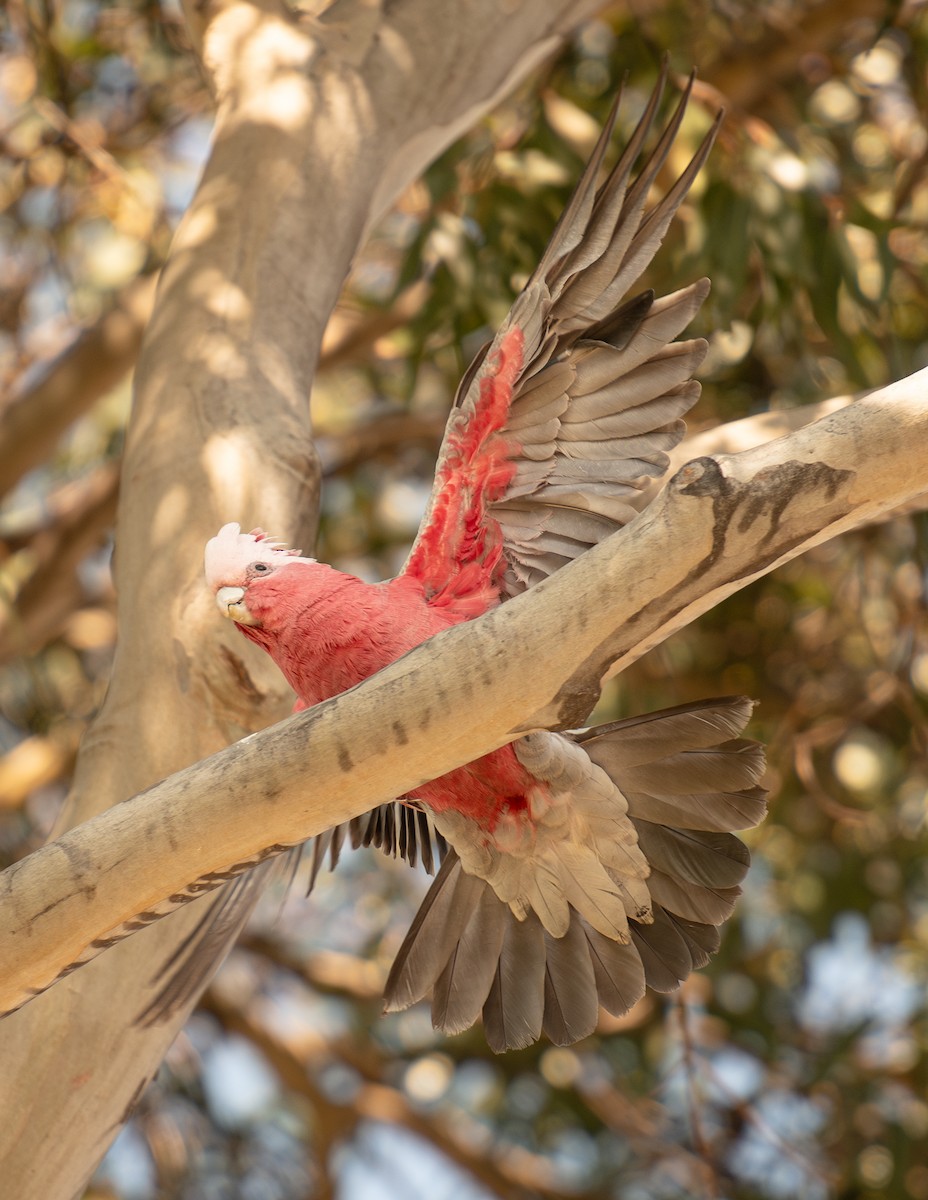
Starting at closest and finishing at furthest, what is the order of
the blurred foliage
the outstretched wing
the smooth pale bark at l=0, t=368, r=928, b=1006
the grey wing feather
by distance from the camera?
the smooth pale bark at l=0, t=368, r=928, b=1006 < the outstretched wing < the grey wing feather < the blurred foliage

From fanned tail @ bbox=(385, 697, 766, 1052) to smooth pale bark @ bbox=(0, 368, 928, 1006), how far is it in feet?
1.83

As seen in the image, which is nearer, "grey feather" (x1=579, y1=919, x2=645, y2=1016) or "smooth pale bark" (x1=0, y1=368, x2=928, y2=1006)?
"smooth pale bark" (x1=0, y1=368, x2=928, y2=1006)

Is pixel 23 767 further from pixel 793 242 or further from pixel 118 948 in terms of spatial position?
pixel 793 242

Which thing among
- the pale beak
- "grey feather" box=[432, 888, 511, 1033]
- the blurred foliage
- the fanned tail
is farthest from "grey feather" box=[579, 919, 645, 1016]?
the blurred foliage

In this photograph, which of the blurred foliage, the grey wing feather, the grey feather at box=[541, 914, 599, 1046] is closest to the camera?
the grey wing feather

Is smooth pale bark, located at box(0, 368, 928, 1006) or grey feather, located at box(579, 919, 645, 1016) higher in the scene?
smooth pale bark, located at box(0, 368, 928, 1006)

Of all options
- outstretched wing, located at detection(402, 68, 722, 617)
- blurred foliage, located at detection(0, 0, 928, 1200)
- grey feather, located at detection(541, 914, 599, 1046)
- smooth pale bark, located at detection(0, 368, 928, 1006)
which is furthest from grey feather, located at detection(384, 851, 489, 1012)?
blurred foliage, located at detection(0, 0, 928, 1200)

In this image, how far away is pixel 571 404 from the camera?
1.80 m

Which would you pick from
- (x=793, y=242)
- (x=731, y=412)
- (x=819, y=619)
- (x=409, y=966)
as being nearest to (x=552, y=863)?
(x=409, y=966)

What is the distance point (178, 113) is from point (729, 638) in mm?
2269

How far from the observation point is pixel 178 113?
429cm

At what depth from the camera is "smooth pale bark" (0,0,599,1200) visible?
1.77 metres

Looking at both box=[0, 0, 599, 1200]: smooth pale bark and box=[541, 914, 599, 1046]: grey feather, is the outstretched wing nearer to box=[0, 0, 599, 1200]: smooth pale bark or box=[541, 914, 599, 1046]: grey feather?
box=[0, 0, 599, 1200]: smooth pale bark

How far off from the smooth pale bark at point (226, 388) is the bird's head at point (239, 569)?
82mm
